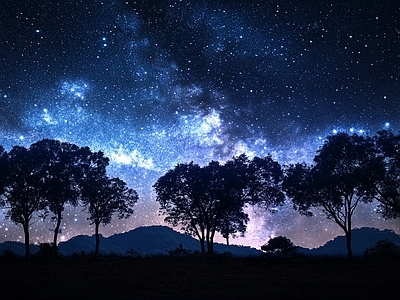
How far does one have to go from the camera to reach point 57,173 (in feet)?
132

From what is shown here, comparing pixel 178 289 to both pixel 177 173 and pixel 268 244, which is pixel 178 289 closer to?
pixel 177 173

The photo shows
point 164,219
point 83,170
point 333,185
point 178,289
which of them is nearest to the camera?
point 178,289

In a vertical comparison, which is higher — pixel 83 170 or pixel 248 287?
pixel 83 170

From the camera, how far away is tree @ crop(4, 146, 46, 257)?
39.2m

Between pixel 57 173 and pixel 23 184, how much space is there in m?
4.54

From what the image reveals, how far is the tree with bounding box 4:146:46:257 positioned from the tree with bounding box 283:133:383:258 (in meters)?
35.5

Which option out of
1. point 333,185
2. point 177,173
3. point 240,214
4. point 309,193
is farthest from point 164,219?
point 333,185

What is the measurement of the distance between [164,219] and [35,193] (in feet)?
61.0

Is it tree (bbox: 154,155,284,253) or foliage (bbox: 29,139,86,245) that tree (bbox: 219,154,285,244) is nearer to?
tree (bbox: 154,155,284,253)

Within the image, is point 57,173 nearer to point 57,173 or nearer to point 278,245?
point 57,173

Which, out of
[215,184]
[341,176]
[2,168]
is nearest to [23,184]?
[2,168]

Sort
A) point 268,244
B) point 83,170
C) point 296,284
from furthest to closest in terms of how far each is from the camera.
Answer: point 268,244 < point 83,170 < point 296,284

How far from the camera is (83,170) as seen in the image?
4306 centimetres

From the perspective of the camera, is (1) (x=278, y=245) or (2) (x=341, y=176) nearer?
(2) (x=341, y=176)
